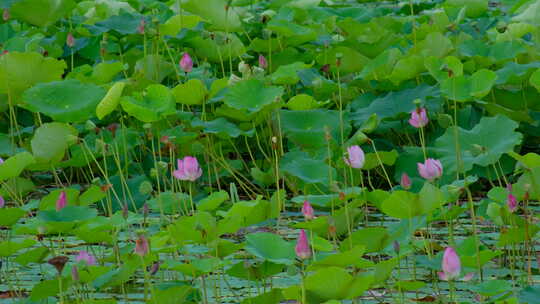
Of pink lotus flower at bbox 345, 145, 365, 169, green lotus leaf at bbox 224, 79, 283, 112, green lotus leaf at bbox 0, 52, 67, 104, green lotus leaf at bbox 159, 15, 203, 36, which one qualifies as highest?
green lotus leaf at bbox 159, 15, 203, 36

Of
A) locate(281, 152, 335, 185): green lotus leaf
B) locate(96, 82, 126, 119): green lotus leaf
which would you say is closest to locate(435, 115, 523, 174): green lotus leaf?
locate(281, 152, 335, 185): green lotus leaf

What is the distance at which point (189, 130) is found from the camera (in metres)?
2.60

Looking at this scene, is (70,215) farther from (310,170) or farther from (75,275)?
(310,170)

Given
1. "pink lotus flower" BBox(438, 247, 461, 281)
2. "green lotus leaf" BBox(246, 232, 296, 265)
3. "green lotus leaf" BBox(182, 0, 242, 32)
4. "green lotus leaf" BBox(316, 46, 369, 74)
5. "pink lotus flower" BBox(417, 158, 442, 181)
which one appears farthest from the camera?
"green lotus leaf" BBox(182, 0, 242, 32)

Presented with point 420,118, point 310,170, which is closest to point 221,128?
point 310,170

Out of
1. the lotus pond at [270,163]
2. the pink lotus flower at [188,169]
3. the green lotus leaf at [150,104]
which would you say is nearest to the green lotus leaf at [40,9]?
the lotus pond at [270,163]

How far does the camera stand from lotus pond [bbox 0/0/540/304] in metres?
1.56

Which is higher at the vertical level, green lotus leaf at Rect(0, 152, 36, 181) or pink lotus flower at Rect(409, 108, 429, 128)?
pink lotus flower at Rect(409, 108, 429, 128)

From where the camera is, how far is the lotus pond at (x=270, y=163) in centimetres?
156

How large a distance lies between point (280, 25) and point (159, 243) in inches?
61.7

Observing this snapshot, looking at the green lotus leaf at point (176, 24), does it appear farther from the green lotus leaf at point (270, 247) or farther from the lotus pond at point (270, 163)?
Answer: the green lotus leaf at point (270, 247)

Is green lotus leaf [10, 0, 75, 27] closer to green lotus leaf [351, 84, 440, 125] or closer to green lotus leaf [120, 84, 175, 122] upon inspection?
green lotus leaf [120, 84, 175, 122]

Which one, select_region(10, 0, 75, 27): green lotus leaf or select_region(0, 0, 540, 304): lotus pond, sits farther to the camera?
select_region(10, 0, 75, 27): green lotus leaf

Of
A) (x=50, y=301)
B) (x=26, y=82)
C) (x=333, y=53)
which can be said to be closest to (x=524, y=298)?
(x=50, y=301)
